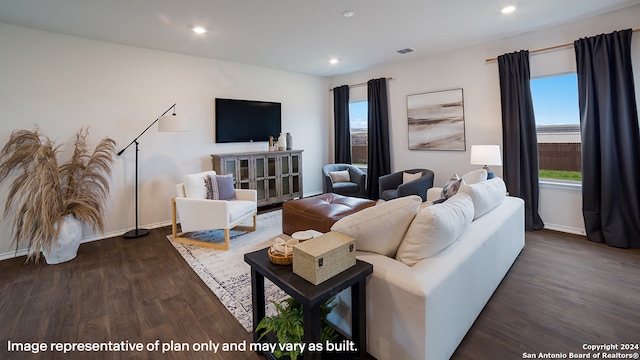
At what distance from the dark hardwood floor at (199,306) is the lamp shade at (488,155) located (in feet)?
3.58

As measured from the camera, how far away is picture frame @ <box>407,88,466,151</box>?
4.58 metres

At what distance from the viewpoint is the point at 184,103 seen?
14.8 feet

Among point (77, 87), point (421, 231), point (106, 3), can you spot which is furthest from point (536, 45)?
point (77, 87)

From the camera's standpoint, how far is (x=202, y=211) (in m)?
3.44

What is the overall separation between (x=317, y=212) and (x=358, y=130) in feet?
11.1

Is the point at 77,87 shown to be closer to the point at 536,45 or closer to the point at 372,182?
the point at 372,182

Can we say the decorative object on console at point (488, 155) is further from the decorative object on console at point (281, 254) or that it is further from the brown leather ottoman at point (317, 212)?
the decorative object on console at point (281, 254)

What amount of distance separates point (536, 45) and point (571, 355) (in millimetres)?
3722

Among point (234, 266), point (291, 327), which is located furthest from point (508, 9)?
point (234, 266)

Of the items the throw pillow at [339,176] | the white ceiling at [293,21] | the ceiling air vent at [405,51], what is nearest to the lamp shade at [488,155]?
the white ceiling at [293,21]

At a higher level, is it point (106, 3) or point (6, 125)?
point (106, 3)

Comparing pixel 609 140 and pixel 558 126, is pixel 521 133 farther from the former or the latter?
pixel 609 140

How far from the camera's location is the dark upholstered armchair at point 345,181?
5152 millimetres

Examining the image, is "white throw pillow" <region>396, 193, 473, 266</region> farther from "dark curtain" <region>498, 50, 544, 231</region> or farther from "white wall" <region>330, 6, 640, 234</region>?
"white wall" <region>330, 6, 640, 234</region>
